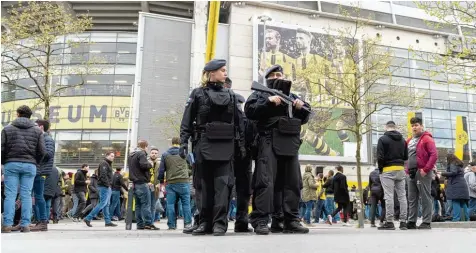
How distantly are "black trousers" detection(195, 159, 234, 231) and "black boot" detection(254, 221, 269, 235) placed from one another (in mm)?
364

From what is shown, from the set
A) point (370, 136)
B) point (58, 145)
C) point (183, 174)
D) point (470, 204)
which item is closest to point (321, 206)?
point (470, 204)

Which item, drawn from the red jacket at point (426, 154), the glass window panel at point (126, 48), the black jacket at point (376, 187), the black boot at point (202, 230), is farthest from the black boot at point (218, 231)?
the glass window panel at point (126, 48)

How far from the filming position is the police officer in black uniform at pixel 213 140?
5.01 m

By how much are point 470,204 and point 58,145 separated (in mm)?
35665

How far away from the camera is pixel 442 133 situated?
146 ft

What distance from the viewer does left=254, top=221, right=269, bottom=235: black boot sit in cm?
479

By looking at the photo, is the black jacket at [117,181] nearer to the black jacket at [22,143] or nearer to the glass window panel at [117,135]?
the black jacket at [22,143]

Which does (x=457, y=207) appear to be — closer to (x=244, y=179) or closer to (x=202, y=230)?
(x=244, y=179)

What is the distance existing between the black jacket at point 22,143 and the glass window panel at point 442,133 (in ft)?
142

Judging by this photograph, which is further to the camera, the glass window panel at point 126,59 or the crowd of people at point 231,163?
the glass window panel at point 126,59

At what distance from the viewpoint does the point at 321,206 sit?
48.8 ft

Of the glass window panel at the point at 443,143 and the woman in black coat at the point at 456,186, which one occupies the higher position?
the glass window panel at the point at 443,143

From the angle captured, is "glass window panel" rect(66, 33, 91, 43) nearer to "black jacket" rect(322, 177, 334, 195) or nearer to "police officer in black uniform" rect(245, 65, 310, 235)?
"black jacket" rect(322, 177, 334, 195)

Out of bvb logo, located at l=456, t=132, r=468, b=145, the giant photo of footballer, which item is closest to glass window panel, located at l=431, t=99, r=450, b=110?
the giant photo of footballer
